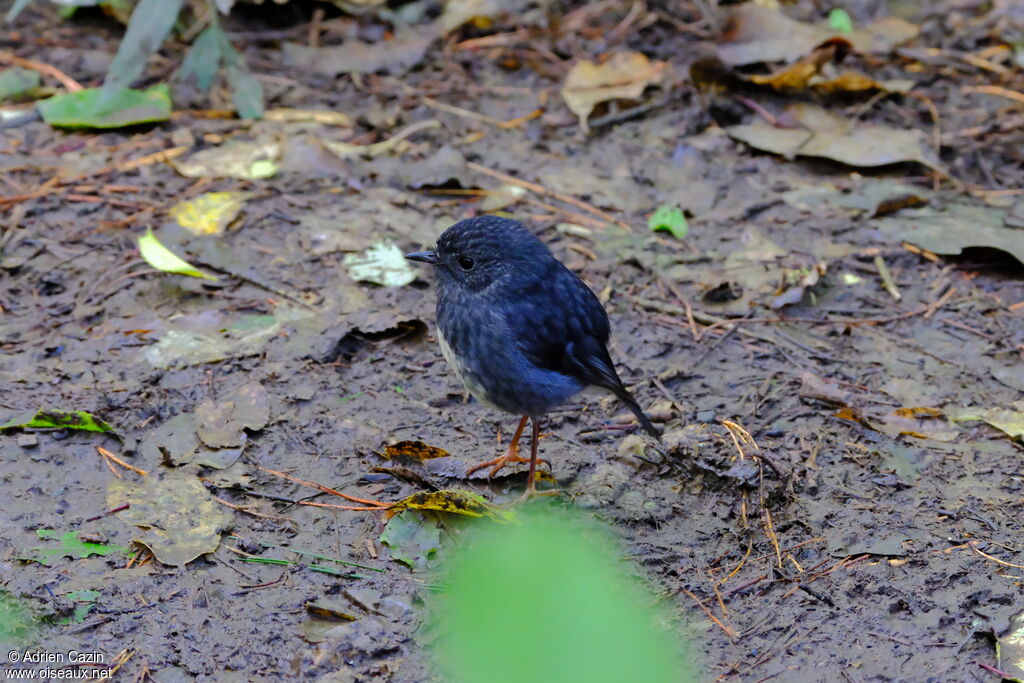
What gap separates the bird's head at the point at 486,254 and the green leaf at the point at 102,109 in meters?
2.84

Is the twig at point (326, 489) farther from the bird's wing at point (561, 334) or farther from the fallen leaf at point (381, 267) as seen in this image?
the fallen leaf at point (381, 267)

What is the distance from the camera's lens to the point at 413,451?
13.1 feet

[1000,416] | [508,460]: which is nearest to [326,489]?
[508,460]

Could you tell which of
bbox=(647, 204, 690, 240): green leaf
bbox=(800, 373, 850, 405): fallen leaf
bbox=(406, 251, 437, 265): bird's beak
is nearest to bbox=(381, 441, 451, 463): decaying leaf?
bbox=(406, 251, 437, 265): bird's beak

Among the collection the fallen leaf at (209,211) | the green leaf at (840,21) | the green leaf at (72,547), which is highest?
the green leaf at (840,21)

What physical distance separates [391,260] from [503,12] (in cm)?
313

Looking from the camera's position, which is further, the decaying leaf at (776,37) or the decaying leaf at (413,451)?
the decaying leaf at (776,37)

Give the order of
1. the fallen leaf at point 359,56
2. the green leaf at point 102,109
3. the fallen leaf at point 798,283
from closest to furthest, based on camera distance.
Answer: the fallen leaf at point 798,283 < the green leaf at point 102,109 < the fallen leaf at point 359,56

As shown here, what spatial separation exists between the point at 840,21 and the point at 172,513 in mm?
5990

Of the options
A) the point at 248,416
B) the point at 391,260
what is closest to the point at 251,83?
the point at 391,260

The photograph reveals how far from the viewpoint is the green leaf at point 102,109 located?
591cm

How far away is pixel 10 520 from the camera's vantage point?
11.2 ft

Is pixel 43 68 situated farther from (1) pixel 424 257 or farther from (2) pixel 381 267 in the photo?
(1) pixel 424 257

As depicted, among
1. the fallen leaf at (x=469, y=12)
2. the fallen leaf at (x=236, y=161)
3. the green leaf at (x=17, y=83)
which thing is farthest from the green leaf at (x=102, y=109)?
the fallen leaf at (x=469, y=12)
